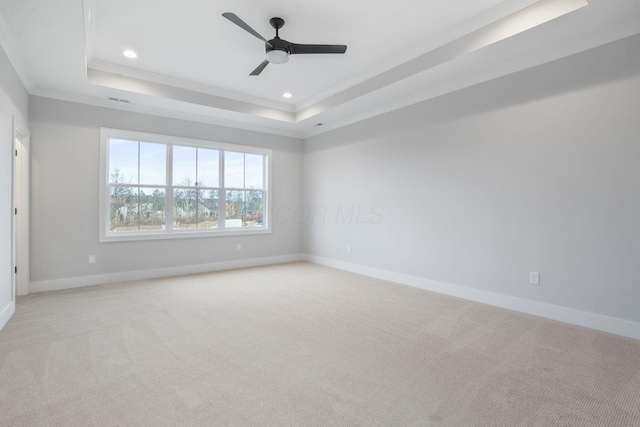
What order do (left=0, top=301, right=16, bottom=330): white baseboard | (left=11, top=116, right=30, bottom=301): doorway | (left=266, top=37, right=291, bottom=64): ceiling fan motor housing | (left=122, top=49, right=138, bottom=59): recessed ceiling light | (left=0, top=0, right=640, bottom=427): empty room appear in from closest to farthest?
(left=0, top=0, right=640, bottom=427): empty room, (left=0, top=301, right=16, bottom=330): white baseboard, (left=266, top=37, right=291, bottom=64): ceiling fan motor housing, (left=122, top=49, right=138, bottom=59): recessed ceiling light, (left=11, top=116, right=30, bottom=301): doorway

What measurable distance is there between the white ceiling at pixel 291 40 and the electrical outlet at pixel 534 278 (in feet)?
7.11

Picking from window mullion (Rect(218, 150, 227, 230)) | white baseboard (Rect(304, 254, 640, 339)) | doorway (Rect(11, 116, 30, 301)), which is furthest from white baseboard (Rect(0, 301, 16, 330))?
white baseboard (Rect(304, 254, 640, 339))

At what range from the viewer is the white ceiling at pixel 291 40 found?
2.72 meters

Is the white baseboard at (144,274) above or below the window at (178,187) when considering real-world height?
below

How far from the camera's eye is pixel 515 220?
3439 millimetres

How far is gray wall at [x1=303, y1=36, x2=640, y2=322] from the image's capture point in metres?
2.78

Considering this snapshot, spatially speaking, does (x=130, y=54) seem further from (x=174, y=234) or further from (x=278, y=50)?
(x=174, y=234)

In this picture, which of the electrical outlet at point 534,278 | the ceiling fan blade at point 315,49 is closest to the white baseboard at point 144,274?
the ceiling fan blade at point 315,49

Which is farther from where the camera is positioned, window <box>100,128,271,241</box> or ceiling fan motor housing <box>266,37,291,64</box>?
window <box>100,128,271,241</box>

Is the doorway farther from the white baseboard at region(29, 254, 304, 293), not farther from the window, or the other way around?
the window

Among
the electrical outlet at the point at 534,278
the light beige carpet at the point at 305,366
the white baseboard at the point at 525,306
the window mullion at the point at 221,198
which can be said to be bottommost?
the light beige carpet at the point at 305,366

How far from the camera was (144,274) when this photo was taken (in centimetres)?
482

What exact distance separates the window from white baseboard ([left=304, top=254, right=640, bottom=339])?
2.67 m

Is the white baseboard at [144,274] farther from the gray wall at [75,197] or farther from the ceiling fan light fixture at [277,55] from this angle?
the ceiling fan light fixture at [277,55]
